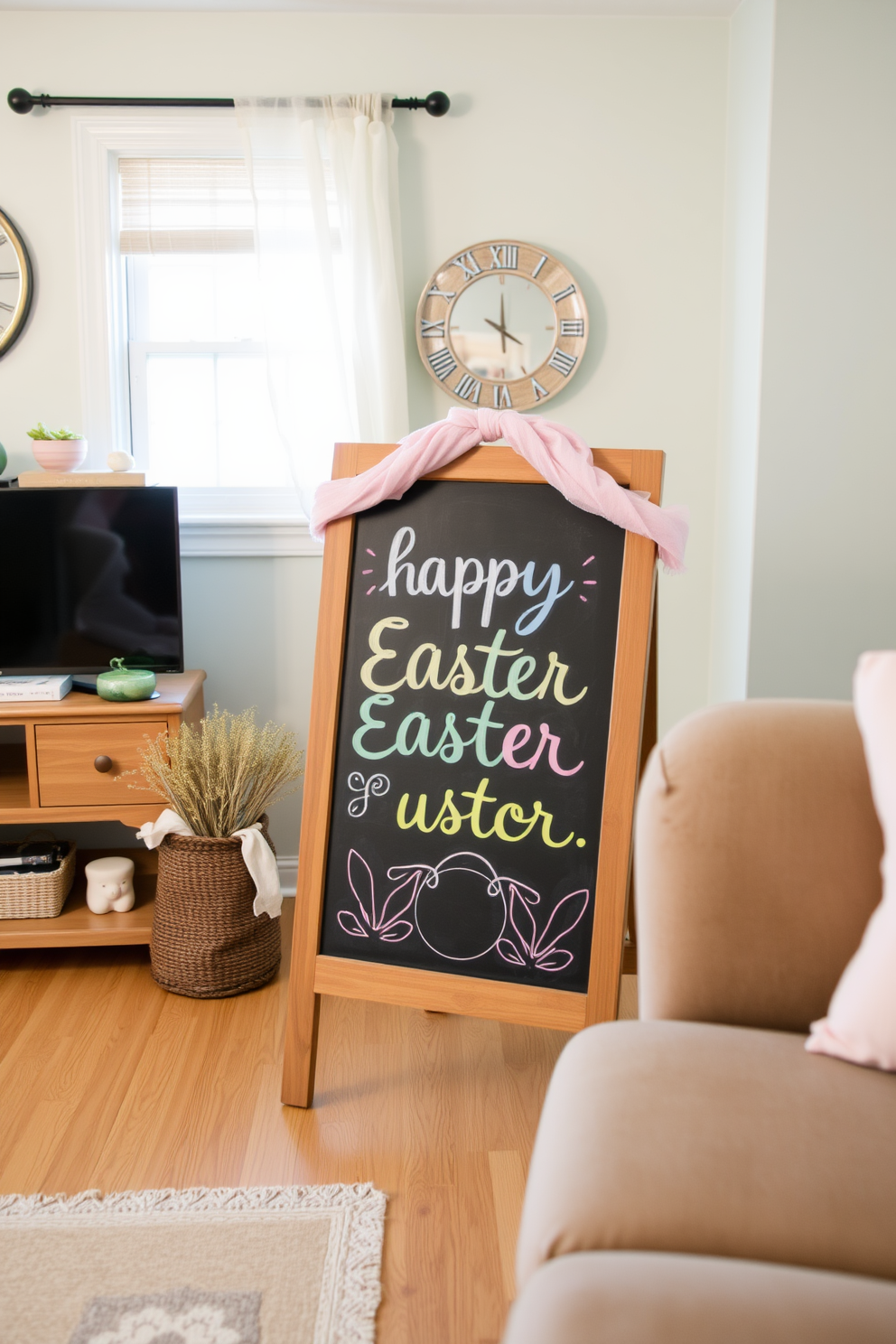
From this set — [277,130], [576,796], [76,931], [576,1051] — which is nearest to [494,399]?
[277,130]

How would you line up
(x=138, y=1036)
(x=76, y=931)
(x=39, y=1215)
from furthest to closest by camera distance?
(x=76, y=931) < (x=138, y=1036) < (x=39, y=1215)

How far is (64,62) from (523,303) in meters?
1.34

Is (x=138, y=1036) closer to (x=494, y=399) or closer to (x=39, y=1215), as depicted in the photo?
(x=39, y=1215)

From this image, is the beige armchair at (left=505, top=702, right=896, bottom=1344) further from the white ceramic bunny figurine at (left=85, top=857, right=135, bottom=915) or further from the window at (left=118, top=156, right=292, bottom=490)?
the window at (left=118, top=156, right=292, bottom=490)

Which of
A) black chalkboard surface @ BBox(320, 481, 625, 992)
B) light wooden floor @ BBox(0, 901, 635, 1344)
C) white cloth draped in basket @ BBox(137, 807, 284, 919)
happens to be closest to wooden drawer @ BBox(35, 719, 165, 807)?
white cloth draped in basket @ BBox(137, 807, 284, 919)

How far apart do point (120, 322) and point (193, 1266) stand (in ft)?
7.46

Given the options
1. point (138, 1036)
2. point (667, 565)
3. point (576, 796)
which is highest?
point (667, 565)

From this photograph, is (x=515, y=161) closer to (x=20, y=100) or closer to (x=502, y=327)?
(x=502, y=327)

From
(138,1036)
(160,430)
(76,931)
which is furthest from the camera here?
(160,430)

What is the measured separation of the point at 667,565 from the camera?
1.71 metres

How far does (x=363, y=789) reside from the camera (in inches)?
69.9

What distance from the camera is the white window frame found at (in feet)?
8.45

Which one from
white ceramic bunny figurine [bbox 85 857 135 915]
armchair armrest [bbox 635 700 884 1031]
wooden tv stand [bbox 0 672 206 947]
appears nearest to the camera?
armchair armrest [bbox 635 700 884 1031]

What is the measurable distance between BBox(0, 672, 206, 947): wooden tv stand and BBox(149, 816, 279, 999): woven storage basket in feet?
0.45
